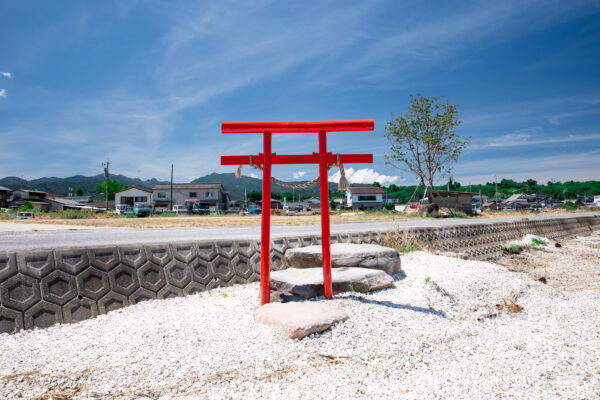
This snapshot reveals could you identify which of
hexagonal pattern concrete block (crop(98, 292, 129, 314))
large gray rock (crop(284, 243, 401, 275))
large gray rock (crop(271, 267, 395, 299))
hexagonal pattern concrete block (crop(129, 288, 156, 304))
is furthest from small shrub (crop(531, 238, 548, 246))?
hexagonal pattern concrete block (crop(98, 292, 129, 314))

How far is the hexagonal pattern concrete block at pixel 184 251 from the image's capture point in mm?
4473

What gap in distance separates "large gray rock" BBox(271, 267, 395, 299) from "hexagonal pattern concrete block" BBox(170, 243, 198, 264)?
114 cm

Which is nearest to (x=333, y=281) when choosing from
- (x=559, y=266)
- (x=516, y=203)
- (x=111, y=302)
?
(x=111, y=302)

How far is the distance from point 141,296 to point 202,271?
2.75ft

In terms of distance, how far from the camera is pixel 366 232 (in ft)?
24.2

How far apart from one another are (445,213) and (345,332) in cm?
2803

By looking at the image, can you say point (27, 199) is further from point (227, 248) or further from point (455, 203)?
point (227, 248)

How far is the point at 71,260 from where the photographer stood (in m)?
3.62

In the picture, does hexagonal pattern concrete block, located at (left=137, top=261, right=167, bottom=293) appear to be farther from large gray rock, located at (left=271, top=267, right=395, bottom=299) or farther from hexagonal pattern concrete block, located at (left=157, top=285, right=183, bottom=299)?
large gray rock, located at (left=271, top=267, right=395, bottom=299)

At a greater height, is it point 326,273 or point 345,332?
point 326,273

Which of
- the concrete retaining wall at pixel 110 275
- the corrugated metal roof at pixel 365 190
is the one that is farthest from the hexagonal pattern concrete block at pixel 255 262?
the corrugated metal roof at pixel 365 190

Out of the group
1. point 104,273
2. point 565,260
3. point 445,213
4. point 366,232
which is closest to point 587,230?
point 445,213

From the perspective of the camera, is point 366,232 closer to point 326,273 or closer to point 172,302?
point 326,273

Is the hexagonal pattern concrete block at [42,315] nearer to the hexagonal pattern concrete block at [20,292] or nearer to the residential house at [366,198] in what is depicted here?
the hexagonal pattern concrete block at [20,292]
